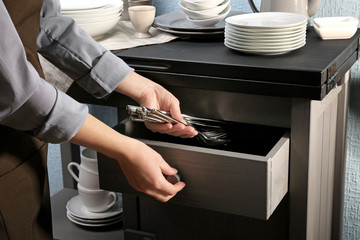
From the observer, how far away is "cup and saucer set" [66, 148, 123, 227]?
162 centimetres

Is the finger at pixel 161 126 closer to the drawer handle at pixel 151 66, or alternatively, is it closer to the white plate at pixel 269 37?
the drawer handle at pixel 151 66

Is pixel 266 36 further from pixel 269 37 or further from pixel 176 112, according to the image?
pixel 176 112

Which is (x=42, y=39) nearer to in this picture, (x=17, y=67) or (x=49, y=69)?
(x=49, y=69)

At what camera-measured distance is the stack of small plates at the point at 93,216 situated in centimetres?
165

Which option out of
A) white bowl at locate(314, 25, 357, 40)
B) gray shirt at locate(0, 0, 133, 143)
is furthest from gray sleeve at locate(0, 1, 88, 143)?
white bowl at locate(314, 25, 357, 40)

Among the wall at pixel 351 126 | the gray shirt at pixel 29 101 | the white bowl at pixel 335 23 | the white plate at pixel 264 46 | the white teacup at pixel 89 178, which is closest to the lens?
the gray shirt at pixel 29 101

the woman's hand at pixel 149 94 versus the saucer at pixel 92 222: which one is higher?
the woman's hand at pixel 149 94

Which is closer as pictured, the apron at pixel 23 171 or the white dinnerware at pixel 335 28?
the apron at pixel 23 171

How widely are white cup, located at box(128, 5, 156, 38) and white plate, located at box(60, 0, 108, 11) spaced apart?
0.28ft

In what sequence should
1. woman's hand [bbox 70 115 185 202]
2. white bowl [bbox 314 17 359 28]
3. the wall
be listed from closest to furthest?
woman's hand [bbox 70 115 185 202] < white bowl [bbox 314 17 359 28] < the wall

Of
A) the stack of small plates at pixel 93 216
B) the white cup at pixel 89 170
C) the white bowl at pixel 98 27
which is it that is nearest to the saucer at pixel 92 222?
the stack of small plates at pixel 93 216

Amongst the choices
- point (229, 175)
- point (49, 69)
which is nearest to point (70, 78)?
point (49, 69)

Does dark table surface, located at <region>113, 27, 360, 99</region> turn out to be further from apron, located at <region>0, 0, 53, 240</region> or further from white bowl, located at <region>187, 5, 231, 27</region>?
apron, located at <region>0, 0, 53, 240</region>

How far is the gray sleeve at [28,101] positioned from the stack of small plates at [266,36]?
16.0 inches
